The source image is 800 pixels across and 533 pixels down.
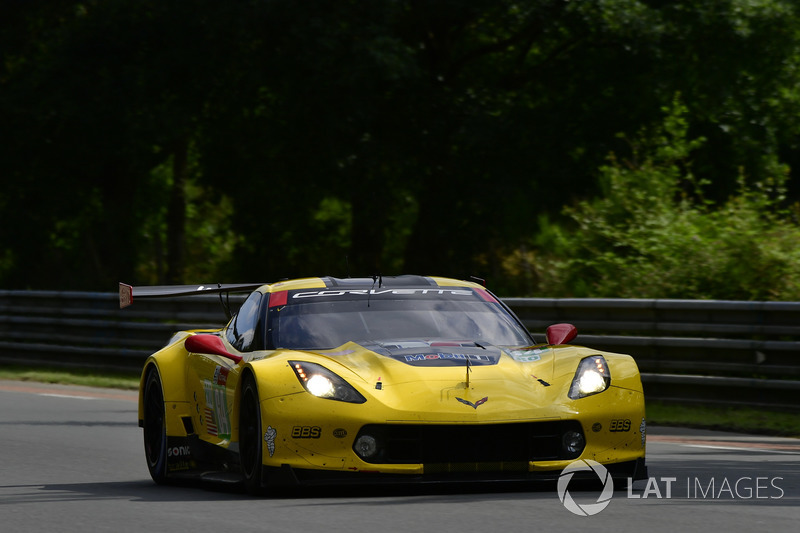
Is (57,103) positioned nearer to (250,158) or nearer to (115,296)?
(250,158)

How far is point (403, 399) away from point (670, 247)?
34.2 ft

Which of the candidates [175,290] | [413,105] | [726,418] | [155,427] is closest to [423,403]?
[155,427]

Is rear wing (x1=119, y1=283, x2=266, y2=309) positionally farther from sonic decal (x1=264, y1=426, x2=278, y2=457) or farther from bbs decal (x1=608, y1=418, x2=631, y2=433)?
bbs decal (x1=608, y1=418, x2=631, y2=433)

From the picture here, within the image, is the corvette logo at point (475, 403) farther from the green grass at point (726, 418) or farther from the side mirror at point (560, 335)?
the green grass at point (726, 418)

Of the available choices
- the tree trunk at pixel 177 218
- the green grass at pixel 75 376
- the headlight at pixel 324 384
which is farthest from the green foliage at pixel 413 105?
the headlight at pixel 324 384

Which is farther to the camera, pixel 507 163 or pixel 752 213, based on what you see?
pixel 507 163

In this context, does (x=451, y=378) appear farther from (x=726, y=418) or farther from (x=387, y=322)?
(x=726, y=418)

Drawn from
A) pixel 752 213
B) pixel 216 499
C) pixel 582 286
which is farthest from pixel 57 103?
pixel 216 499

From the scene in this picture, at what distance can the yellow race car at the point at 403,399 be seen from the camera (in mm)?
7316

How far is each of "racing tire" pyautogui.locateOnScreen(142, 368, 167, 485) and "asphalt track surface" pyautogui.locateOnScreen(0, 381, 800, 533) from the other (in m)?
0.14

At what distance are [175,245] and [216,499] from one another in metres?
25.0

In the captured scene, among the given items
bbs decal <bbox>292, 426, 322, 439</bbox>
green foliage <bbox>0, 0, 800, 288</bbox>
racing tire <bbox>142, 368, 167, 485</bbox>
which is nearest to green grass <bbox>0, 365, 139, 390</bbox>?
green foliage <bbox>0, 0, 800, 288</bbox>

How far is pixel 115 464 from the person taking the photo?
32.8ft

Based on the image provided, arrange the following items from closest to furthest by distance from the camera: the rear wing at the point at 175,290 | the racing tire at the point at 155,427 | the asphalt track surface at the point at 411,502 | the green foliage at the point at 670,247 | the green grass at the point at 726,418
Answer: the asphalt track surface at the point at 411,502 < the racing tire at the point at 155,427 < the rear wing at the point at 175,290 < the green grass at the point at 726,418 < the green foliage at the point at 670,247
